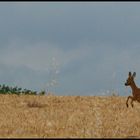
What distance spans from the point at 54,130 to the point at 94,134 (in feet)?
3.86

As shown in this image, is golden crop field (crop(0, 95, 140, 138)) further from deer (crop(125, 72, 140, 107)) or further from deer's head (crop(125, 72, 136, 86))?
deer's head (crop(125, 72, 136, 86))

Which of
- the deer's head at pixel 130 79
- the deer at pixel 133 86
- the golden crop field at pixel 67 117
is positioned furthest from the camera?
the deer's head at pixel 130 79

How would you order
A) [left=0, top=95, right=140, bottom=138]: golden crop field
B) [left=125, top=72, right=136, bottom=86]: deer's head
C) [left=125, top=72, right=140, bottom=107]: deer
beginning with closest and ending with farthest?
[left=0, top=95, right=140, bottom=138]: golden crop field, [left=125, top=72, right=140, bottom=107]: deer, [left=125, top=72, right=136, bottom=86]: deer's head

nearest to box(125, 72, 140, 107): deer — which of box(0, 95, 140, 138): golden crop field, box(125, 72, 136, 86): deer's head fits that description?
box(125, 72, 136, 86): deer's head

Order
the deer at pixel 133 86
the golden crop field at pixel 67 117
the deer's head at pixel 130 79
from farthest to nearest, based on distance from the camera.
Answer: the deer's head at pixel 130 79 < the deer at pixel 133 86 < the golden crop field at pixel 67 117

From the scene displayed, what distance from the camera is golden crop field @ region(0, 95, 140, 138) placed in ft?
37.7

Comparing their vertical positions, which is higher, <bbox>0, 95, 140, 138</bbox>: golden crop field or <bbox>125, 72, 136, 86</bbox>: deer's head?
<bbox>125, 72, 136, 86</bbox>: deer's head

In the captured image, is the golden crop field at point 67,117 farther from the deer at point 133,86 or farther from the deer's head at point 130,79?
the deer's head at point 130,79

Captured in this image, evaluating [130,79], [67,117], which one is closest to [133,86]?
[130,79]

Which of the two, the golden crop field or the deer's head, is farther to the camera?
the deer's head

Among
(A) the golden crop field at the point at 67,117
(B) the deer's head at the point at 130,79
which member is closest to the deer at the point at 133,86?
(B) the deer's head at the point at 130,79

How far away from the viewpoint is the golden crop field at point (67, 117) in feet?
37.7

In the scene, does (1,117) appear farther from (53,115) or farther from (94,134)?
(94,134)

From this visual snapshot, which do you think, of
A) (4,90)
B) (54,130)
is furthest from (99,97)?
(4,90)
